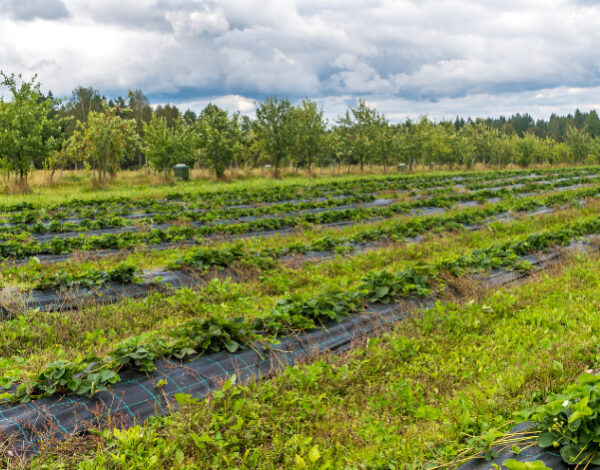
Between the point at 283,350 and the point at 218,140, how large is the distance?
26.3 m

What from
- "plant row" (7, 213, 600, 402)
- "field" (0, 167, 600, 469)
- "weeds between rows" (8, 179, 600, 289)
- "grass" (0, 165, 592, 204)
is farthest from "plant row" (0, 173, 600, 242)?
"plant row" (7, 213, 600, 402)

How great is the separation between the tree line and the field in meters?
13.4

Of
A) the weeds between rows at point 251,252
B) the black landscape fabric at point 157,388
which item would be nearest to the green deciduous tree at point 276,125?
the weeds between rows at point 251,252

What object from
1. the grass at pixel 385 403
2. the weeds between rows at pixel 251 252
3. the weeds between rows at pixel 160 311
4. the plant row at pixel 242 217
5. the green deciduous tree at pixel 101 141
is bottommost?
the grass at pixel 385 403

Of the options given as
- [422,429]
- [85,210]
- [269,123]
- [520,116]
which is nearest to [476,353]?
[422,429]

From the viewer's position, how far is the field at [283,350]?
3.47 m

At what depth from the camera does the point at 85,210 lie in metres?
15.1

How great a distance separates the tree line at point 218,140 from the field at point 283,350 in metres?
13.4

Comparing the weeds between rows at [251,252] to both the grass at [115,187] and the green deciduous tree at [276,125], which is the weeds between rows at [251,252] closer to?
the grass at [115,187]

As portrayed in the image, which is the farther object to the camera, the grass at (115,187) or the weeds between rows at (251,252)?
the grass at (115,187)

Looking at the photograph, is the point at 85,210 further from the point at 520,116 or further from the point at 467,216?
the point at 520,116

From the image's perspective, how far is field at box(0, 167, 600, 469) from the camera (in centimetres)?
347

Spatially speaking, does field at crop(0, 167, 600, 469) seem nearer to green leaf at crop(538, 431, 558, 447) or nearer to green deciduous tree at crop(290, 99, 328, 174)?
green leaf at crop(538, 431, 558, 447)

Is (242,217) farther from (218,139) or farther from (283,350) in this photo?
(218,139)
